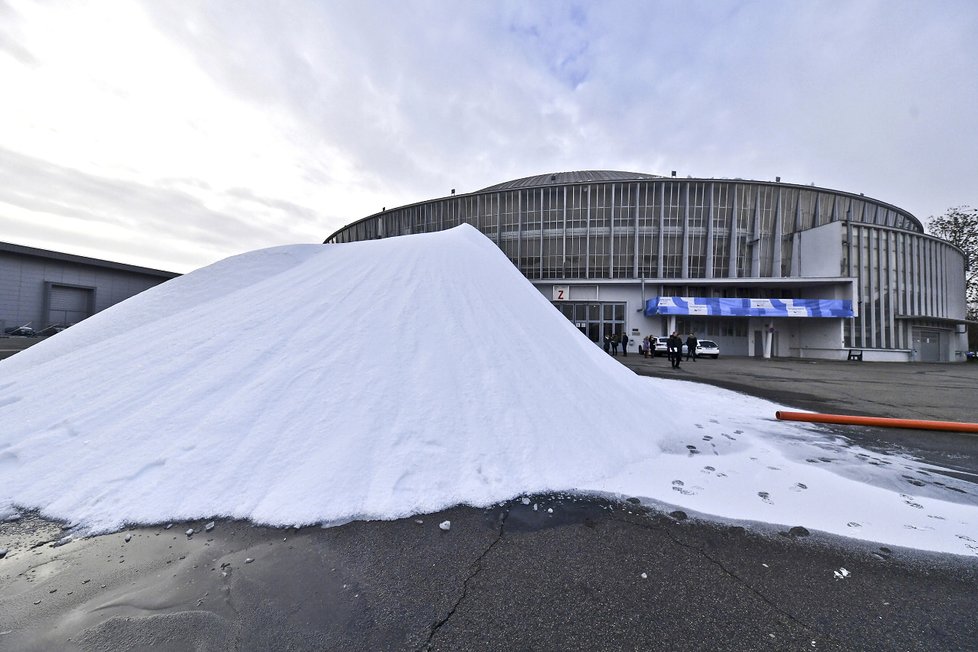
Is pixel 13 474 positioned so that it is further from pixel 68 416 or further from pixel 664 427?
pixel 664 427

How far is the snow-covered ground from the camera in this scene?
10.0ft

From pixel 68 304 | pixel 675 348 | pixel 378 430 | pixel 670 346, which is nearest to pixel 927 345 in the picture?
pixel 670 346

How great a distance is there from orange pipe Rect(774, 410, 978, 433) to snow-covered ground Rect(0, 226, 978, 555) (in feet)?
1.15

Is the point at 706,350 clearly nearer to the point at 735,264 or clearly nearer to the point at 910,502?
the point at 735,264

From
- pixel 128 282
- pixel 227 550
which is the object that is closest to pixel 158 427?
pixel 227 550

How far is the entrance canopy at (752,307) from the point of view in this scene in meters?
29.3

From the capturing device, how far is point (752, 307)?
29.7 meters

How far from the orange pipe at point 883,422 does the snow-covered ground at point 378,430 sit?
0.35 meters

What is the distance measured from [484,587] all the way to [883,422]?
318 inches


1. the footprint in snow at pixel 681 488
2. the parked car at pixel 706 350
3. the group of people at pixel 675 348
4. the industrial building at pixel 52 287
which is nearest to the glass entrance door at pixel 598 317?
the group of people at pixel 675 348

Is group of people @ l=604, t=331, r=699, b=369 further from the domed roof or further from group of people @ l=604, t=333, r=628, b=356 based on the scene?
the domed roof

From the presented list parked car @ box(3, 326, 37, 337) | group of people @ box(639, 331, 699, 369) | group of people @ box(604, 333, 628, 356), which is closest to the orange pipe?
group of people @ box(639, 331, 699, 369)

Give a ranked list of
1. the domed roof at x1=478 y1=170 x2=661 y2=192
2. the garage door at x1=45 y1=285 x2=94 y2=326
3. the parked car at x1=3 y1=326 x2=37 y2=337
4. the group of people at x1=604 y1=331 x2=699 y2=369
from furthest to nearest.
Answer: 1. the domed roof at x1=478 y1=170 x2=661 y2=192
2. the garage door at x1=45 y1=285 x2=94 y2=326
3. the parked car at x1=3 y1=326 x2=37 y2=337
4. the group of people at x1=604 y1=331 x2=699 y2=369

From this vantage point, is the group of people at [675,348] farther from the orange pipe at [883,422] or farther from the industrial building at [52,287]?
the industrial building at [52,287]
